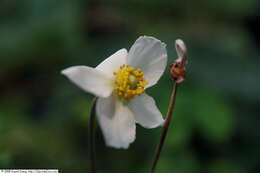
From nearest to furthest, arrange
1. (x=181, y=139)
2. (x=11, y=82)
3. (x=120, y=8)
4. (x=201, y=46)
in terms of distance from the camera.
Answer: (x=181, y=139), (x=11, y=82), (x=201, y=46), (x=120, y=8)

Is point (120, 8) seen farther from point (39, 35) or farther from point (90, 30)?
point (39, 35)

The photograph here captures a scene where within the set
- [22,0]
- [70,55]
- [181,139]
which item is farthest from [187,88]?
[22,0]

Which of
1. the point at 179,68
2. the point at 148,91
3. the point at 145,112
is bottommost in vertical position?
the point at 148,91

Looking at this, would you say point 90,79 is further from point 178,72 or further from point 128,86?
point 178,72

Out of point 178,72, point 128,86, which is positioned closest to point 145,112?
point 128,86

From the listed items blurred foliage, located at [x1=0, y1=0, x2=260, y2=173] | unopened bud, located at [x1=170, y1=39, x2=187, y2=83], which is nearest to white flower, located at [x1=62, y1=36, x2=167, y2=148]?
unopened bud, located at [x1=170, y1=39, x2=187, y2=83]

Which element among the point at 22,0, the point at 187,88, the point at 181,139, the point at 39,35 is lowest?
the point at 181,139

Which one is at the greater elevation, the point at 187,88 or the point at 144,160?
the point at 187,88
